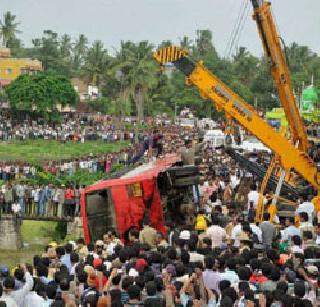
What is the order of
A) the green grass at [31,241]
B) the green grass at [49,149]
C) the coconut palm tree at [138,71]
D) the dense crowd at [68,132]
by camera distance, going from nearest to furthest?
the green grass at [31,241] → the green grass at [49,149] → the dense crowd at [68,132] → the coconut palm tree at [138,71]

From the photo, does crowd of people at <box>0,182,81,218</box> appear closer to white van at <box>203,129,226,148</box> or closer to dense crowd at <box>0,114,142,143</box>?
white van at <box>203,129,226,148</box>

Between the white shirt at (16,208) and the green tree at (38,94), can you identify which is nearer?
the white shirt at (16,208)

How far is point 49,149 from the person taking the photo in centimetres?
5662

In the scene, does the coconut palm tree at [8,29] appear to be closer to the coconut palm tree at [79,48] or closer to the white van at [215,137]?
the coconut palm tree at [79,48]

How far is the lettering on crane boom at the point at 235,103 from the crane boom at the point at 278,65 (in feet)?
3.50

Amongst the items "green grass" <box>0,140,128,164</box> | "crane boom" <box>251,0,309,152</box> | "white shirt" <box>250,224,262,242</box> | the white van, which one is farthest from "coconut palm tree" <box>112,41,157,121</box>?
"white shirt" <box>250,224,262,242</box>

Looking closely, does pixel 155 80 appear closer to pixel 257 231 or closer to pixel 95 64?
pixel 95 64

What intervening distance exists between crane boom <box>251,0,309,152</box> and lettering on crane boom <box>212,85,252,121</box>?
1.07m

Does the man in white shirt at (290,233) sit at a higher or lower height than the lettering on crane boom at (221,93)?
lower

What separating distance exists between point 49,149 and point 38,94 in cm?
1593

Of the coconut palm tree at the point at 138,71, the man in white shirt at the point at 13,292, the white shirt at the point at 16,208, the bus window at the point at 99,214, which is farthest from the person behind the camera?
the coconut palm tree at the point at 138,71

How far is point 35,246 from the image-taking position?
26641 millimetres

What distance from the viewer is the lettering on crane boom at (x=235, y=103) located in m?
21.7

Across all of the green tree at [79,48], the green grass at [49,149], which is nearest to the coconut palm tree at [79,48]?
the green tree at [79,48]
